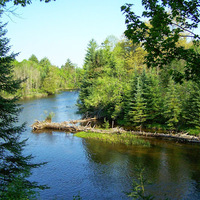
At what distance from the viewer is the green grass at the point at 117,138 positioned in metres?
27.2

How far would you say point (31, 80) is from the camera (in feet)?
291

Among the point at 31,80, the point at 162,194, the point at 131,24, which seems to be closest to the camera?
the point at 131,24

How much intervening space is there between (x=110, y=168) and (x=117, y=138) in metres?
8.53

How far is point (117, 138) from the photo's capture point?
28734 mm

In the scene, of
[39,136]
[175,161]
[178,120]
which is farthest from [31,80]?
[175,161]

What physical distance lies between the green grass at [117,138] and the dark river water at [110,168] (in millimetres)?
1198

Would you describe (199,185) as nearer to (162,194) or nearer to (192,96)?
(162,194)

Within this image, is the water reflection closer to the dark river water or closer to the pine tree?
the dark river water

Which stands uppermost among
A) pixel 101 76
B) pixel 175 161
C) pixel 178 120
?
pixel 101 76

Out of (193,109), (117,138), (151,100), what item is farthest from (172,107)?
(117,138)

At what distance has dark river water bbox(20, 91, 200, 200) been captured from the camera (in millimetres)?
16469

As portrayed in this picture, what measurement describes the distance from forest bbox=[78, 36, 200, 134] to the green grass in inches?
154

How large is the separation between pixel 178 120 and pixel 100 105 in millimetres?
16600

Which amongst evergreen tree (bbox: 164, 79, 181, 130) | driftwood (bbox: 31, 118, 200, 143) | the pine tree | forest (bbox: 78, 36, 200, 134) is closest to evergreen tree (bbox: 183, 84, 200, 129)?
forest (bbox: 78, 36, 200, 134)
